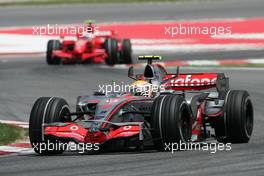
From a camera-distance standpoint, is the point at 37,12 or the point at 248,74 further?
the point at 37,12

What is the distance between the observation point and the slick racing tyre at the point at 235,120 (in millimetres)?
14938

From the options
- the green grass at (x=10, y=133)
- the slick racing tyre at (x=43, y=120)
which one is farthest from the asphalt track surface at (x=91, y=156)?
the green grass at (x=10, y=133)

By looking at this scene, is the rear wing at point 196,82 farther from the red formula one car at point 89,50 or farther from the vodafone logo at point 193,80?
the red formula one car at point 89,50

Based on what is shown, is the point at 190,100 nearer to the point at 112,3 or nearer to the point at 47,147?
the point at 47,147

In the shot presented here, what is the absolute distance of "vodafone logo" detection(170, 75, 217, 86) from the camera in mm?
16281

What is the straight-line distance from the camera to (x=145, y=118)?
14672mm

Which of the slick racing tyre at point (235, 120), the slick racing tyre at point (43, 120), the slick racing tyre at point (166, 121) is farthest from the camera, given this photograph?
the slick racing tyre at point (235, 120)

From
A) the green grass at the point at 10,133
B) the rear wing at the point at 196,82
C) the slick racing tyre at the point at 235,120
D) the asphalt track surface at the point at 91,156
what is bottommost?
the green grass at the point at 10,133

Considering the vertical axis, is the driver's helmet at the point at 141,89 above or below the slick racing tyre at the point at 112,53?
above

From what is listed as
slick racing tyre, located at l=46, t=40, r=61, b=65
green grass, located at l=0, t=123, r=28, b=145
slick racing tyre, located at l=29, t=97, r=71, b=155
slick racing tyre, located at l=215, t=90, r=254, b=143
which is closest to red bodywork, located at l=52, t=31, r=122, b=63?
slick racing tyre, located at l=46, t=40, r=61, b=65

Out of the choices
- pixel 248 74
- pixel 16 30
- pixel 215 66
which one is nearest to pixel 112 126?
pixel 248 74

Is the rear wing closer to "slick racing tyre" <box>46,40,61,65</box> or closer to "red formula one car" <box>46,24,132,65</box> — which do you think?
"red formula one car" <box>46,24,132,65</box>

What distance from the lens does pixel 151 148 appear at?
14492 millimetres

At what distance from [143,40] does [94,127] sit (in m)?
21.2
